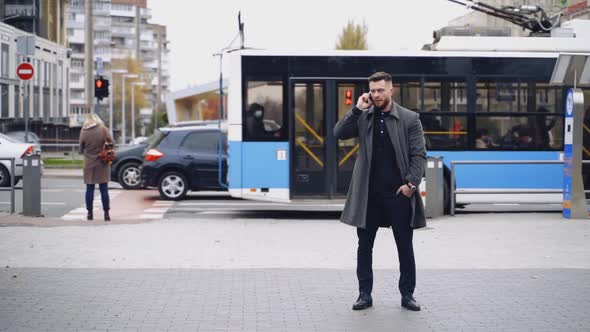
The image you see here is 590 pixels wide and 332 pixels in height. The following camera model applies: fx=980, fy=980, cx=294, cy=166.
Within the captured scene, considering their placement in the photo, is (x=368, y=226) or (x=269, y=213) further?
(x=269, y=213)

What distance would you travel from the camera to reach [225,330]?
7207 millimetres

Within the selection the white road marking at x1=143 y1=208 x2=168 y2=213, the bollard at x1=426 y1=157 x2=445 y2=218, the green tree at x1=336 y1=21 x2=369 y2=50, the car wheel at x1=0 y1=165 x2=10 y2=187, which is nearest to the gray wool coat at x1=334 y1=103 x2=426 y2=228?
the bollard at x1=426 y1=157 x2=445 y2=218

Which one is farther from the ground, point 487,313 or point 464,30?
point 464,30

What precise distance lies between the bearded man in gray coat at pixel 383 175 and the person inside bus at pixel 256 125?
29.8ft

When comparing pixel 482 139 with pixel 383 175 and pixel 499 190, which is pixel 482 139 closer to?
pixel 499 190

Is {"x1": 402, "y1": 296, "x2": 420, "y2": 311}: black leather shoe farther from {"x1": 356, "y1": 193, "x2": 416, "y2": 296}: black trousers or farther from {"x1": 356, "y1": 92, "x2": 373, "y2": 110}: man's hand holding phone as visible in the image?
{"x1": 356, "y1": 92, "x2": 373, "y2": 110}: man's hand holding phone

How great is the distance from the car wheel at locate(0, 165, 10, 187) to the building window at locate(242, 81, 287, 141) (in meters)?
5.02

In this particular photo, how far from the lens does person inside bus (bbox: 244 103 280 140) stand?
17.2 metres

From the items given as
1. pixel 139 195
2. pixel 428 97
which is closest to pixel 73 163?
pixel 139 195

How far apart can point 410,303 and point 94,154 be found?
9251 millimetres

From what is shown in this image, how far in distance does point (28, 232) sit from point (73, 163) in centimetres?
Result: 2629

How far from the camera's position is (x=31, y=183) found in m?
16.7

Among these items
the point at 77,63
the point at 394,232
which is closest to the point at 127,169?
the point at 394,232

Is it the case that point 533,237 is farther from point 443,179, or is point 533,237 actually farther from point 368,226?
point 368,226
